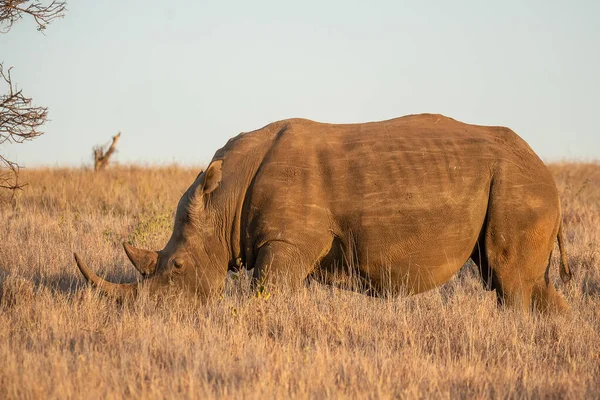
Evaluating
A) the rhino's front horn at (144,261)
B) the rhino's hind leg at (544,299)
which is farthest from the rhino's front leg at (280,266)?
the rhino's hind leg at (544,299)

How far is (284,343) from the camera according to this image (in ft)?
18.9

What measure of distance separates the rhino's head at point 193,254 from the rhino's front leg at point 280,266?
496mm

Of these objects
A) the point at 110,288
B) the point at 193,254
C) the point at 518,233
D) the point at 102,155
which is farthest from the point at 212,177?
the point at 102,155

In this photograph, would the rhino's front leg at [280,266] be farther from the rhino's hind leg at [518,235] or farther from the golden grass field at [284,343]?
the rhino's hind leg at [518,235]

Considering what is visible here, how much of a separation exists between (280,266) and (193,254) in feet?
2.78

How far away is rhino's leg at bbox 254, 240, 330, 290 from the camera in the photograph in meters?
6.36

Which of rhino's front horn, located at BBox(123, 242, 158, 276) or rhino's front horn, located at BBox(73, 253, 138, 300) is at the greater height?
rhino's front horn, located at BBox(123, 242, 158, 276)

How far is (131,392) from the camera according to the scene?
171 inches

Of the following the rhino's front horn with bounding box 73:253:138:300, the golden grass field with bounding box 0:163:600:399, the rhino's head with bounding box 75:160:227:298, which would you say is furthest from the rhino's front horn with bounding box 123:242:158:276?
the golden grass field with bounding box 0:163:600:399

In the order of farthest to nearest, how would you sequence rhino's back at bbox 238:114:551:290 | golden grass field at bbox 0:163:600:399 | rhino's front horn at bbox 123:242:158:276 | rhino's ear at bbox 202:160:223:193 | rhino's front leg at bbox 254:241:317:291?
Result: rhino's front horn at bbox 123:242:158:276
rhino's ear at bbox 202:160:223:193
rhino's back at bbox 238:114:551:290
rhino's front leg at bbox 254:241:317:291
golden grass field at bbox 0:163:600:399

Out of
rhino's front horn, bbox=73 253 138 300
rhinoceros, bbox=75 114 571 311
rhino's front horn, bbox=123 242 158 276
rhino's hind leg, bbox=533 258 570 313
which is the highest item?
rhinoceros, bbox=75 114 571 311

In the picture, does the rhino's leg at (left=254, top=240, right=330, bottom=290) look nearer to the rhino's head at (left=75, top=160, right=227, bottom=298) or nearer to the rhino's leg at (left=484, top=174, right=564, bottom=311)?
the rhino's head at (left=75, top=160, right=227, bottom=298)

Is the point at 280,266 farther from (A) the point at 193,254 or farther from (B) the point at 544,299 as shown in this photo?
(B) the point at 544,299

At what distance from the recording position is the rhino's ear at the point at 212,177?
21.7 feet
